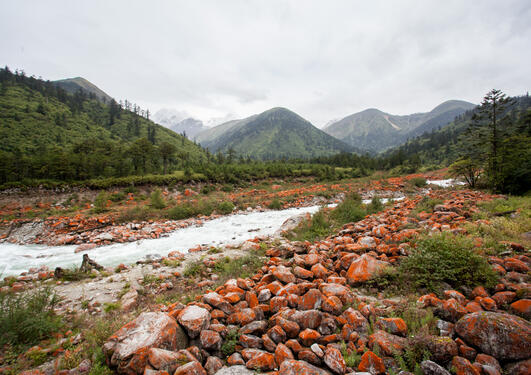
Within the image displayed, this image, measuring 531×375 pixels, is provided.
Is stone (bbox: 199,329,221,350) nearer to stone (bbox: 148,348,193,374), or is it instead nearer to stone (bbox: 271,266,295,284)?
stone (bbox: 148,348,193,374)

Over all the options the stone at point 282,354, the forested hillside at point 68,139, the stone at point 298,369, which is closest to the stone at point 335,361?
the stone at point 298,369

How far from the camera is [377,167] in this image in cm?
7438

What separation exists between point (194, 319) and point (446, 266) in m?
5.33

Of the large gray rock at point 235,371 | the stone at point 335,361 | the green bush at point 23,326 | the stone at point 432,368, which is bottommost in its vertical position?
the green bush at point 23,326

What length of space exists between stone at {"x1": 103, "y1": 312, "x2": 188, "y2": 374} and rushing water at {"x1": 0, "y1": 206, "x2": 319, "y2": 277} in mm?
7438

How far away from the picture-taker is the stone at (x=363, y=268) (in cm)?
482

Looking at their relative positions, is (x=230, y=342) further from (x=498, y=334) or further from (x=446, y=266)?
(x=446, y=266)

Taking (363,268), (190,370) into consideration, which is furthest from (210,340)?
(363,268)

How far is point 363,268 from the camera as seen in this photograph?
16.4 feet

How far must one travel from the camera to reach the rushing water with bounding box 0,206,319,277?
32.6ft

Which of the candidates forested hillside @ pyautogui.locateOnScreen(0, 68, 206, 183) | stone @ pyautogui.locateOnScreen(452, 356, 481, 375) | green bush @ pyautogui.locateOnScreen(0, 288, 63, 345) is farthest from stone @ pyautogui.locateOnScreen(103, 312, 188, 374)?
forested hillside @ pyautogui.locateOnScreen(0, 68, 206, 183)

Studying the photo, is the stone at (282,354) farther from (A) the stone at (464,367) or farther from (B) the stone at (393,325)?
(A) the stone at (464,367)

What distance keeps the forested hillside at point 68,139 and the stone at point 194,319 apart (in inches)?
1507

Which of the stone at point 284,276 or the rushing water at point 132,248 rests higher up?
the stone at point 284,276
